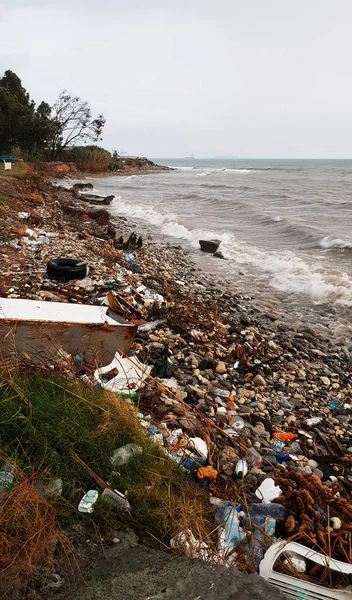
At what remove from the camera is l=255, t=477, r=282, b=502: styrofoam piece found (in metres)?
2.35

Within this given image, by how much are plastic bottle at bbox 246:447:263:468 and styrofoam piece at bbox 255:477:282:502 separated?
7.9 inches

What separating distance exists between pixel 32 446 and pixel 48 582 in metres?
0.66

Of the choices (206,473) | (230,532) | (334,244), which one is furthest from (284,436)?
(334,244)

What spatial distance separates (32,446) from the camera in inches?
79.8

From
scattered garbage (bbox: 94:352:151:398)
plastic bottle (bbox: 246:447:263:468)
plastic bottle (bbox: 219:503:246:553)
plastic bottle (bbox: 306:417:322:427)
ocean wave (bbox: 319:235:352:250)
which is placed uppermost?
ocean wave (bbox: 319:235:352:250)

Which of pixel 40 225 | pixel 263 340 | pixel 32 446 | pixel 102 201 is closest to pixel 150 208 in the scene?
pixel 102 201

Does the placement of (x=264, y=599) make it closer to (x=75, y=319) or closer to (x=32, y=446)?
(x=32, y=446)

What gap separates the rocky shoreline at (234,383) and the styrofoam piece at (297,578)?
0.25ft

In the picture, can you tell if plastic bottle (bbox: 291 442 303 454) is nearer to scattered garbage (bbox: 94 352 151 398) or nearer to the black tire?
scattered garbage (bbox: 94 352 151 398)

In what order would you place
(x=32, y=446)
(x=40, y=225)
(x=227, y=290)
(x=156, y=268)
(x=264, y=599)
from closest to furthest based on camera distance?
1. (x=264, y=599)
2. (x=32, y=446)
3. (x=227, y=290)
4. (x=156, y=268)
5. (x=40, y=225)

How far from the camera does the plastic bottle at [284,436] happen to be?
3160mm

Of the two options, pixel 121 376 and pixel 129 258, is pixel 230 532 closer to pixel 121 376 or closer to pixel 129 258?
pixel 121 376

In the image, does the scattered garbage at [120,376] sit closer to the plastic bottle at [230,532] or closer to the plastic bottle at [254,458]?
the plastic bottle at [254,458]

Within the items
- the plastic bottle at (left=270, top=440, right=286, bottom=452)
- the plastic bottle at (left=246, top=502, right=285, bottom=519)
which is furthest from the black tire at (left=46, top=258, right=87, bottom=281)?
the plastic bottle at (left=246, top=502, right=285, bottom=519)
